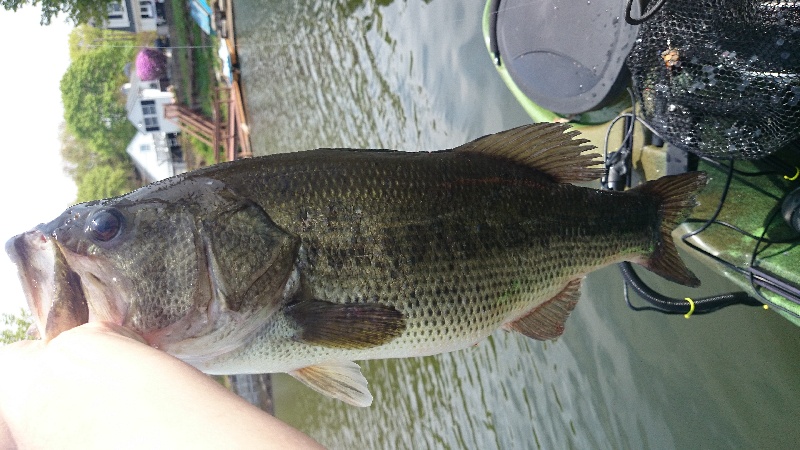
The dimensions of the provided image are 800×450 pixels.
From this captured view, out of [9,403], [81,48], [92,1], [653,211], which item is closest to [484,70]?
[653,211]

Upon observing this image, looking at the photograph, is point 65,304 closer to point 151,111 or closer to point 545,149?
point 545,149

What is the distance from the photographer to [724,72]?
297 centimetres

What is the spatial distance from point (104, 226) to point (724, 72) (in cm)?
305

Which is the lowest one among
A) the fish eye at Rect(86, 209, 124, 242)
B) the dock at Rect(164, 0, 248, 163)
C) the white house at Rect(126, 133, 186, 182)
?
the white house at Rect(126, 133, 186, 182)

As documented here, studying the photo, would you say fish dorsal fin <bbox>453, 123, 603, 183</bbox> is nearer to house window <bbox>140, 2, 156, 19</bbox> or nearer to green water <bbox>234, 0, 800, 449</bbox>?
green water <bbox>234, 0, 800, 449</bbox>

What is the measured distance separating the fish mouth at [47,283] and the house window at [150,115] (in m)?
24.9

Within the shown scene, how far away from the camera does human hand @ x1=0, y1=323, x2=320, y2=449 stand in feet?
4.04

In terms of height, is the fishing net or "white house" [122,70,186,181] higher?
the fishing net

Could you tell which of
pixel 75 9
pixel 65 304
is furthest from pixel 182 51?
pixel 65 304

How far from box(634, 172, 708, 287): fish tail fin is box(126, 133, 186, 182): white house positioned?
1963 cm

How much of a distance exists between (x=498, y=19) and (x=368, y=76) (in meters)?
4.71

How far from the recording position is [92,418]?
1.28m

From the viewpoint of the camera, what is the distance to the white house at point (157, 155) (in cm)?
2511

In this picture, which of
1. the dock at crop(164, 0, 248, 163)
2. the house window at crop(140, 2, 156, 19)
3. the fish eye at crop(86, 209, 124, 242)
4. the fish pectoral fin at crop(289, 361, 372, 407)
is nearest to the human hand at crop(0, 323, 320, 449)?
the fish eye at crop(86, 209, 124, 242)
